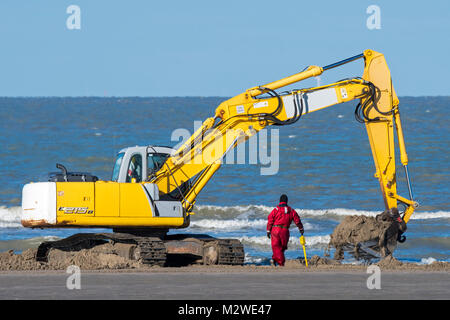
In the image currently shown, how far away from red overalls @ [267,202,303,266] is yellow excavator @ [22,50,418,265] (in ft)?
3.25

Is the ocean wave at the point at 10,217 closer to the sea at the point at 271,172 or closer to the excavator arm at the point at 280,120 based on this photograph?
the sea at the point at 271,172

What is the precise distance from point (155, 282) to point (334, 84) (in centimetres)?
745

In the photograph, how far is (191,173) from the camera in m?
22.3

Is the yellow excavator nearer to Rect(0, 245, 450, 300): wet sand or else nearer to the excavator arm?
the excavator arm

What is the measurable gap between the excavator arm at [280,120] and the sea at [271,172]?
3.49 m

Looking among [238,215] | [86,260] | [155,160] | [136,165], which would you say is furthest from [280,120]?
[238,215]

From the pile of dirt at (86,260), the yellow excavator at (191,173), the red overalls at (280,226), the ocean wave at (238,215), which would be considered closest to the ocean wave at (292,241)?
the ocean wave at (238,215)

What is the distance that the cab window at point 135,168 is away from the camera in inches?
881

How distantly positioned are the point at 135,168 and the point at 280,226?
3.57 m

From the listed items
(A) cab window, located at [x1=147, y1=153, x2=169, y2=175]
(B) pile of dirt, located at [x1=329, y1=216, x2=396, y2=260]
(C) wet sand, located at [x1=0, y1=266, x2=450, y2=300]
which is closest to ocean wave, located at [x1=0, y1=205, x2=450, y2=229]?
(B) pile of dirt, located at [x1=329, y1=216, x2=396, y2=260]

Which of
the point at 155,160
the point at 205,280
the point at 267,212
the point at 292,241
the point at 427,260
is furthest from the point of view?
the point at 267,212

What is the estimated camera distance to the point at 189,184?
2297cm

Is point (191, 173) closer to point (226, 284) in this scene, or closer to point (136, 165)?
point (136, 165)
